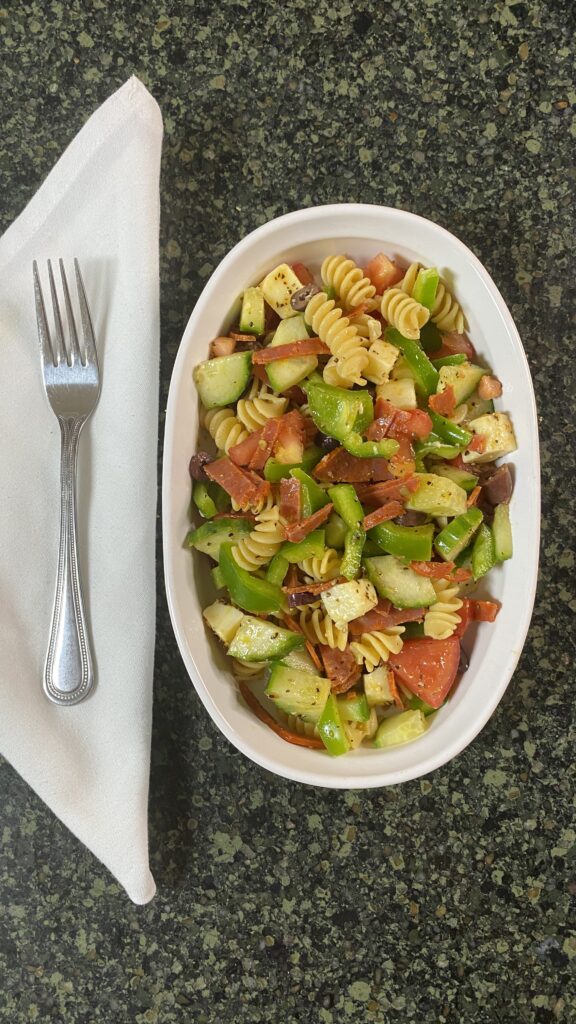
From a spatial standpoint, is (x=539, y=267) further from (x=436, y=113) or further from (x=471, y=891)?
(x=471, y=891)

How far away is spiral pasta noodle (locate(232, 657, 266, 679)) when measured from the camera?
6.01ft

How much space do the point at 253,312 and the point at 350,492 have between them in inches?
19.6

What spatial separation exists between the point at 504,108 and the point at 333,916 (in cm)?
226

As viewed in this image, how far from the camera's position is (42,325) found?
1.90m

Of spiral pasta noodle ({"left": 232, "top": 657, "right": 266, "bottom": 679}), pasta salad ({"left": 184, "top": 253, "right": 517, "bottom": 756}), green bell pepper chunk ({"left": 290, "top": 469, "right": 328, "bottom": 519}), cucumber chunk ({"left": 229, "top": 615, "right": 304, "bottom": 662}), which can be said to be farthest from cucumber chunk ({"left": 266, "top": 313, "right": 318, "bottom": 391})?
spiral pasta noodle ({"left": 232, "top": 657, "right": 266, "bottom": 679})

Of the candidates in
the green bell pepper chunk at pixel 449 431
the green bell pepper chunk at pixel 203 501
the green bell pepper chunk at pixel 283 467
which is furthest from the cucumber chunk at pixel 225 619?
the green bell pepper chunk at pixel 449 431

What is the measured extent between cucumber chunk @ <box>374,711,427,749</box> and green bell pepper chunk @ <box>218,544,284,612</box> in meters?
0.41

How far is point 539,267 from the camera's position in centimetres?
200

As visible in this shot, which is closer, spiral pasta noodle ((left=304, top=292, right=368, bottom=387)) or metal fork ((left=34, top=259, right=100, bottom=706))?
spiral pasta noodle ((left=304, top=292, right=368, bottom=387))

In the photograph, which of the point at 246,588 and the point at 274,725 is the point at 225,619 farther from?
the point at 274,725

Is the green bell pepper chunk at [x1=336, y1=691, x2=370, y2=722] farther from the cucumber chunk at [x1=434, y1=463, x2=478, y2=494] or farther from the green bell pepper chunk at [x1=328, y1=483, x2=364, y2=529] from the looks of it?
the cucumber chunk at [x1=434, y1=463, x2=478, y2=494]

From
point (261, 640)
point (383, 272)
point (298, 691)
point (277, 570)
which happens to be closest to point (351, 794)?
point (298, 691)

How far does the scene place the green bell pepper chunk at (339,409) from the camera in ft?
5.39

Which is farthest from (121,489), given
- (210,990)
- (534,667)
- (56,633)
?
(210,990)
